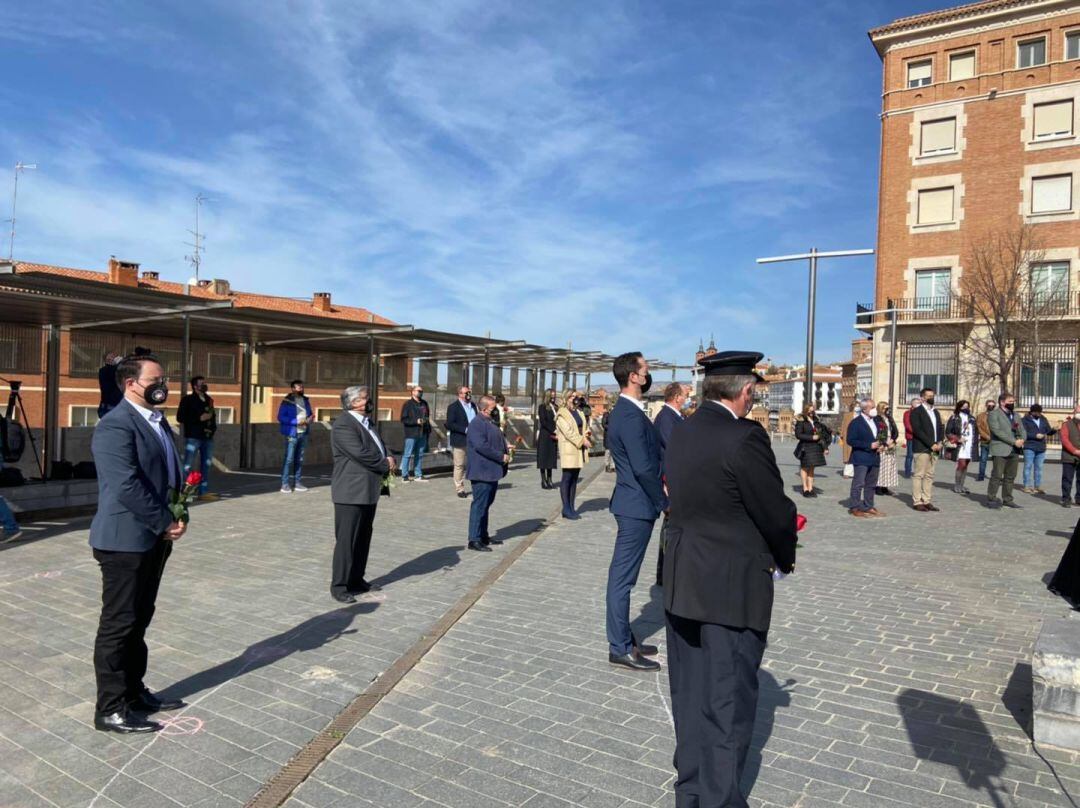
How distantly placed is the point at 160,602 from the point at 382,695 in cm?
276

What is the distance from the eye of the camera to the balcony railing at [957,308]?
30391 mm

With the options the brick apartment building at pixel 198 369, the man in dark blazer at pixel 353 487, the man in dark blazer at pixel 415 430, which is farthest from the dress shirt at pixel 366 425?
the man in dark blazer at pixel 415 430

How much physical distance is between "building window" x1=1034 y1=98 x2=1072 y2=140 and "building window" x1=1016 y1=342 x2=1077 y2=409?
8596 millimetres

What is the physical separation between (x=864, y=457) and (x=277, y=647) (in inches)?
349

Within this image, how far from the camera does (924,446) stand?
11.8 meters

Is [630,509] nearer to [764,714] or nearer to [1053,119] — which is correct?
[764,714]

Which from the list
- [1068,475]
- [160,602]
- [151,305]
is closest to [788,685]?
[160,602]

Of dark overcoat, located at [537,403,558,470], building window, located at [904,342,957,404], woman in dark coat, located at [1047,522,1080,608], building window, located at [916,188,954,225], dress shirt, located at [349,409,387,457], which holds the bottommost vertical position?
woman in dark coat, located at [1047,522,1080,608]

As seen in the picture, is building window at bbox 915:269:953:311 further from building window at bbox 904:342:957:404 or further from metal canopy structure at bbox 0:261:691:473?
metal canopy structure at bbox 0:261:691:473

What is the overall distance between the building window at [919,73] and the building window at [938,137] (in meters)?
1.96

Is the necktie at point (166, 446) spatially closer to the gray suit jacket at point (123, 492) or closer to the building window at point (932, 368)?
the gray suit jacket at point (123, 492)

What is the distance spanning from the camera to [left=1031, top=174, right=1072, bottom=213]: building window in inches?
1233

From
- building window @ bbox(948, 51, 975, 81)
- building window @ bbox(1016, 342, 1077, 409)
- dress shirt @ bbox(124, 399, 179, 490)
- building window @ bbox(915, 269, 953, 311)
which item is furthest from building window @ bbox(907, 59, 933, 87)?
dress shirt @ bbox(124, 399, 179, 490)

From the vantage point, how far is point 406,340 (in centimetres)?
1627
